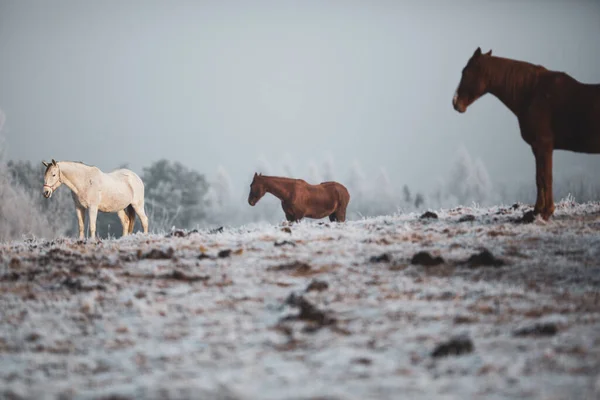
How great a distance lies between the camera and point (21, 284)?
1015 cm

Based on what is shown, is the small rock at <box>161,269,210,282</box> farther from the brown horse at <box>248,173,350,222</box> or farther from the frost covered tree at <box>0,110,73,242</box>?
the frost covered tree at <box>0,110,73,242</box>

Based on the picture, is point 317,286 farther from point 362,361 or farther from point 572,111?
point 572,111

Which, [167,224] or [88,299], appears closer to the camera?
[88,299]

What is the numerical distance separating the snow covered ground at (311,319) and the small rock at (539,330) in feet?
0.07

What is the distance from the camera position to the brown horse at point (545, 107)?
14.0 meters

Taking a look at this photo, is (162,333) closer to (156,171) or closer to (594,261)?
(594,261)

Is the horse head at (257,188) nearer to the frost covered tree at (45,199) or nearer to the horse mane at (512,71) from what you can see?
the horse mane at (512,71)

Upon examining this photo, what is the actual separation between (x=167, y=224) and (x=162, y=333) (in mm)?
67955

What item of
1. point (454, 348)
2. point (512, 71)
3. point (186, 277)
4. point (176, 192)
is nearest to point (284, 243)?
point (186, 277)

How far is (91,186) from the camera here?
64.3ft

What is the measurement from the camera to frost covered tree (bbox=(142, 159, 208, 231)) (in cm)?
8044

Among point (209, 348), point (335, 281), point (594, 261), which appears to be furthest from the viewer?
point (594, 261)

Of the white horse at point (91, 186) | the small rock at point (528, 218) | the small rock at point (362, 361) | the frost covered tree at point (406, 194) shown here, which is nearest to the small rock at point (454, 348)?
the small rock at point (362, 361)

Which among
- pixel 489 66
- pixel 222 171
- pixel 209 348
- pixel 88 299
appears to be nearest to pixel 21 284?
pixel 88 299
